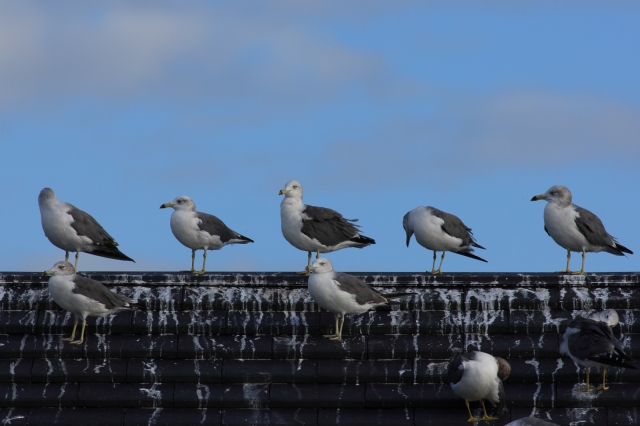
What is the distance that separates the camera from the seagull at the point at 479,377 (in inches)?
399

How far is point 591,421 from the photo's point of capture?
1025 centimetres

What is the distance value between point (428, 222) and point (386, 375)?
469 centimetres

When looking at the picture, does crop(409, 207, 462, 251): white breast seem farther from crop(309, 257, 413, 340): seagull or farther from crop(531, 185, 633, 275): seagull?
crop(309, 257, 413, 340): seagull

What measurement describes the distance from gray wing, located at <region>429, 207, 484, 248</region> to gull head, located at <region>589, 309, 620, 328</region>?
428 centimetres

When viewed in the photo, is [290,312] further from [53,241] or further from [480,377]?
[53,241]

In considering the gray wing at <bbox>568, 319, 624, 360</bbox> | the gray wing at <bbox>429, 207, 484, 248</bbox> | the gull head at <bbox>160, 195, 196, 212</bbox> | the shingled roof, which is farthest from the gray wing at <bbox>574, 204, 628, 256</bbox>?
the gull head at <bbox>160, 195, 196, 212</bbox>

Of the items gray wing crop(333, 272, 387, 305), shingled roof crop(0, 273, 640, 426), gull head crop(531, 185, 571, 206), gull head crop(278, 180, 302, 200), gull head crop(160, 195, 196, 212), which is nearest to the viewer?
shingled roof crop(0, 273, 640, 426)

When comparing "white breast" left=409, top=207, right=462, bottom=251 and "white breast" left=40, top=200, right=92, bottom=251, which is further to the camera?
"white breast" left=409, top=207, right=462, bottom=251

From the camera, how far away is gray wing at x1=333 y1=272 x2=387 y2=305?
11.8 m

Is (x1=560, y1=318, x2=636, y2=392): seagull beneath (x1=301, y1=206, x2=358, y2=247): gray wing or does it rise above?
beneath

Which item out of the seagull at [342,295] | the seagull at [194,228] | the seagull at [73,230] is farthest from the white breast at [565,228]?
the seagull at [73,230]

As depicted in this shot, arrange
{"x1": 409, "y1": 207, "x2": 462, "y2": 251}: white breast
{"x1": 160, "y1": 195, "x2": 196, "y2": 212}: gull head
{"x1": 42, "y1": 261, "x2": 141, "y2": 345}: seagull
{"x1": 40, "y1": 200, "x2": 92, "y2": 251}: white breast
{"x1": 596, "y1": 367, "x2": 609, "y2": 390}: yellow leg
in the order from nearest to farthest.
Result: {"x1": 596, "y1": 367, "x2": 609, "y2": 390}: yellow leg < {"x1": 42, "y1": 261, "x2": 141, "y2": 345}: seagull < {"x1": 40, "y1": 200, "x2": 92, "y2": 251}: white breast < {"x1": 409, "y1": 207, "x2": 462, "y2": 251}: white breast < {"x1": 160, "y1": 195, "x2": 196, "y2": 212}: gull head

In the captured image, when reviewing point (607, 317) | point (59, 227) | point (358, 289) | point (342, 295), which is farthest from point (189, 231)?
point (607, 317)

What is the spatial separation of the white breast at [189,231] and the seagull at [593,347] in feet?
21.6
